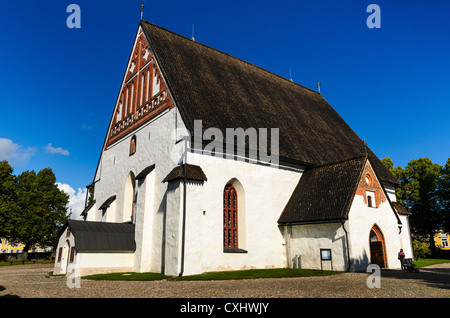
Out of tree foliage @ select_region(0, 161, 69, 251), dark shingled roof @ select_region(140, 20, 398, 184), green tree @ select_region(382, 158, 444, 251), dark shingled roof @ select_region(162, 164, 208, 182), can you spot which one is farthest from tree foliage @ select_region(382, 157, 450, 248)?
tree foliage @ select_region(0, 161, 69, 251)

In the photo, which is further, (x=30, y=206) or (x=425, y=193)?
(x=425, y=193)

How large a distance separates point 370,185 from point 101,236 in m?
15.4

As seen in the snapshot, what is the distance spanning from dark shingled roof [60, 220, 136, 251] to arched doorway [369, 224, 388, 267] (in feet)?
44.3

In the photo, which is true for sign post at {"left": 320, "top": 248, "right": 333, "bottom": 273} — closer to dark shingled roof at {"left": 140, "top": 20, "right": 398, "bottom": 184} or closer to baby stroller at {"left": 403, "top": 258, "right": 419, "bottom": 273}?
baby stroller at {"left": 403, "top": 258, "right": 419, "bottom": 273}

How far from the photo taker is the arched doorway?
1823 cm

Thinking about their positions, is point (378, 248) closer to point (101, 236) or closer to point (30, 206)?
point (101, 236)

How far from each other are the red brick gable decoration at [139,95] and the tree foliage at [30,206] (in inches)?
816

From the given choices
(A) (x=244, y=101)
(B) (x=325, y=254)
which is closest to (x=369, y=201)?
(B) (x=325, y=254)

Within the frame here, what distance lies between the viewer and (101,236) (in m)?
17.7

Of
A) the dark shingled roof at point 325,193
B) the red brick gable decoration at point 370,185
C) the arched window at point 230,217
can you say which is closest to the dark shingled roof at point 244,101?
the dark shingled roof at point 325,193

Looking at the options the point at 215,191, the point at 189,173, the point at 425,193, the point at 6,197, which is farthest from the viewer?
the point at 425,193

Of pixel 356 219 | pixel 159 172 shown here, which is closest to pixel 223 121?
pixel 159 172

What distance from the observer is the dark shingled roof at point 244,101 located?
1895 centimetres
